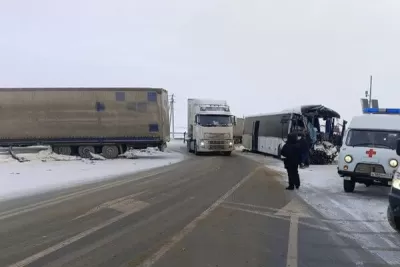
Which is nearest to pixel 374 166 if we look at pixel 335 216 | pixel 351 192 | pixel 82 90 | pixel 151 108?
pixel 351 192

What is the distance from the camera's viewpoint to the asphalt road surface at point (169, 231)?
6.07m

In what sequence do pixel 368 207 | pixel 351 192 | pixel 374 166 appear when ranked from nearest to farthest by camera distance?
pixel 368 207, pixel 374 166, pixel 351 192

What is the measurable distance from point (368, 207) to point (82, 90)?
20385 mm

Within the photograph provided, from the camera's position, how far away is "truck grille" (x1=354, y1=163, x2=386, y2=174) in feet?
41.1

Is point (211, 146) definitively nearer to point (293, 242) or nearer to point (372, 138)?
point (372, 138)

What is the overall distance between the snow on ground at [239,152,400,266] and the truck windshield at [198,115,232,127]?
14.7 m

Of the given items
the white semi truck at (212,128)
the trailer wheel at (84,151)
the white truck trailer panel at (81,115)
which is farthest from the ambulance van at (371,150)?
the trailer wheel at (84,151)

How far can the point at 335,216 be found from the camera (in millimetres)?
9562

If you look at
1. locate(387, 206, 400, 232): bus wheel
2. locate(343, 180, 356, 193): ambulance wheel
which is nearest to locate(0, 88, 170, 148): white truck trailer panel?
locate(343, 180, 356, 193): ambulance wheel

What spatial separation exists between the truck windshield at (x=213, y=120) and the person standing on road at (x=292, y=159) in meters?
17.3

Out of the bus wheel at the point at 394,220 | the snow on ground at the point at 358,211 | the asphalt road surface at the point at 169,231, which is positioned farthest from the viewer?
the bus wheel at the point at 394,220

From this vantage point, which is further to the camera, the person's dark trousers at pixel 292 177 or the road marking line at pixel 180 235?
the person's dark trousers at pixel 292 177

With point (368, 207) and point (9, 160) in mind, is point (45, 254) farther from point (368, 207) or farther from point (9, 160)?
point (9, 160)

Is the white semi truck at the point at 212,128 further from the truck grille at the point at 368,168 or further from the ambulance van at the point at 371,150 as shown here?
the truck grille at the point at 368,168
